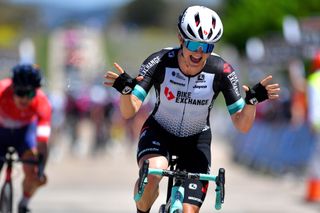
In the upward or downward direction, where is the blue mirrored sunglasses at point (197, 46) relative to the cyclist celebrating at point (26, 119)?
upward

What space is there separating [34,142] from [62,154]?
16.8 meters

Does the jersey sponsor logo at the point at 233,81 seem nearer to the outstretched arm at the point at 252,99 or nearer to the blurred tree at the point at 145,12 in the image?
the outstretched arm at the point at 252,99

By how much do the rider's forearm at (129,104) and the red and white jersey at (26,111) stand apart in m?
2.53

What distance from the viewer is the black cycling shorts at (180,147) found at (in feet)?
27.1

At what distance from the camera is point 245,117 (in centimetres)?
828

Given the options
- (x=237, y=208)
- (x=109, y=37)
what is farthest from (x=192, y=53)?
(x=109, y=37)

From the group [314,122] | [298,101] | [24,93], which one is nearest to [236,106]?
[24,93]

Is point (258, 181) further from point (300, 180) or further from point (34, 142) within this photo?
point (34, 142)

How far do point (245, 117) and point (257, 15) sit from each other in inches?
2330

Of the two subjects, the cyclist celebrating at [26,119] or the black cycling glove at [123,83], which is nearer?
the black cycling glove at [123,83]

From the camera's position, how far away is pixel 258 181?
20688 mm

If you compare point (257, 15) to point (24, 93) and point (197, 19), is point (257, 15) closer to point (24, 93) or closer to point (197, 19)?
point (24, 93)

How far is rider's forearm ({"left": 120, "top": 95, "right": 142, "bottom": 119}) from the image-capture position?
8.03 m

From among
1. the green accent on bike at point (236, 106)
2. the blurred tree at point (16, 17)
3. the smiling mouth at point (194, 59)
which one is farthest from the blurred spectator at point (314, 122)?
the blurred tree at point (16, 17)
